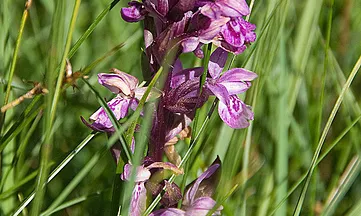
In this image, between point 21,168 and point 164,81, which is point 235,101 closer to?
point 164,81

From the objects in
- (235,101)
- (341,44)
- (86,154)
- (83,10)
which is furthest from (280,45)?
(83,10)

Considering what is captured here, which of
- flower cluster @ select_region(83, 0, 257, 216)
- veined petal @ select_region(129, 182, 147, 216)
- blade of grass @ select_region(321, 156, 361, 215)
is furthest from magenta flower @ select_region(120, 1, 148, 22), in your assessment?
blade of grass @ select_region(321, 156, 361, 215)

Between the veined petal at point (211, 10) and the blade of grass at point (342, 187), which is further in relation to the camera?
the blade of grass at point (342, 187)

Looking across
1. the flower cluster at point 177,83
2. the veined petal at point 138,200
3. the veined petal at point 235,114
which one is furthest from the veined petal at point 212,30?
the veined petal at point 138,200

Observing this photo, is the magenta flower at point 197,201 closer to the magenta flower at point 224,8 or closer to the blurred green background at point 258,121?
the blurred green background at point 258,121

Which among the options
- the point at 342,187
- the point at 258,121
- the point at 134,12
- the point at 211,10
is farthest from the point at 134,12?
the point at 258,121
